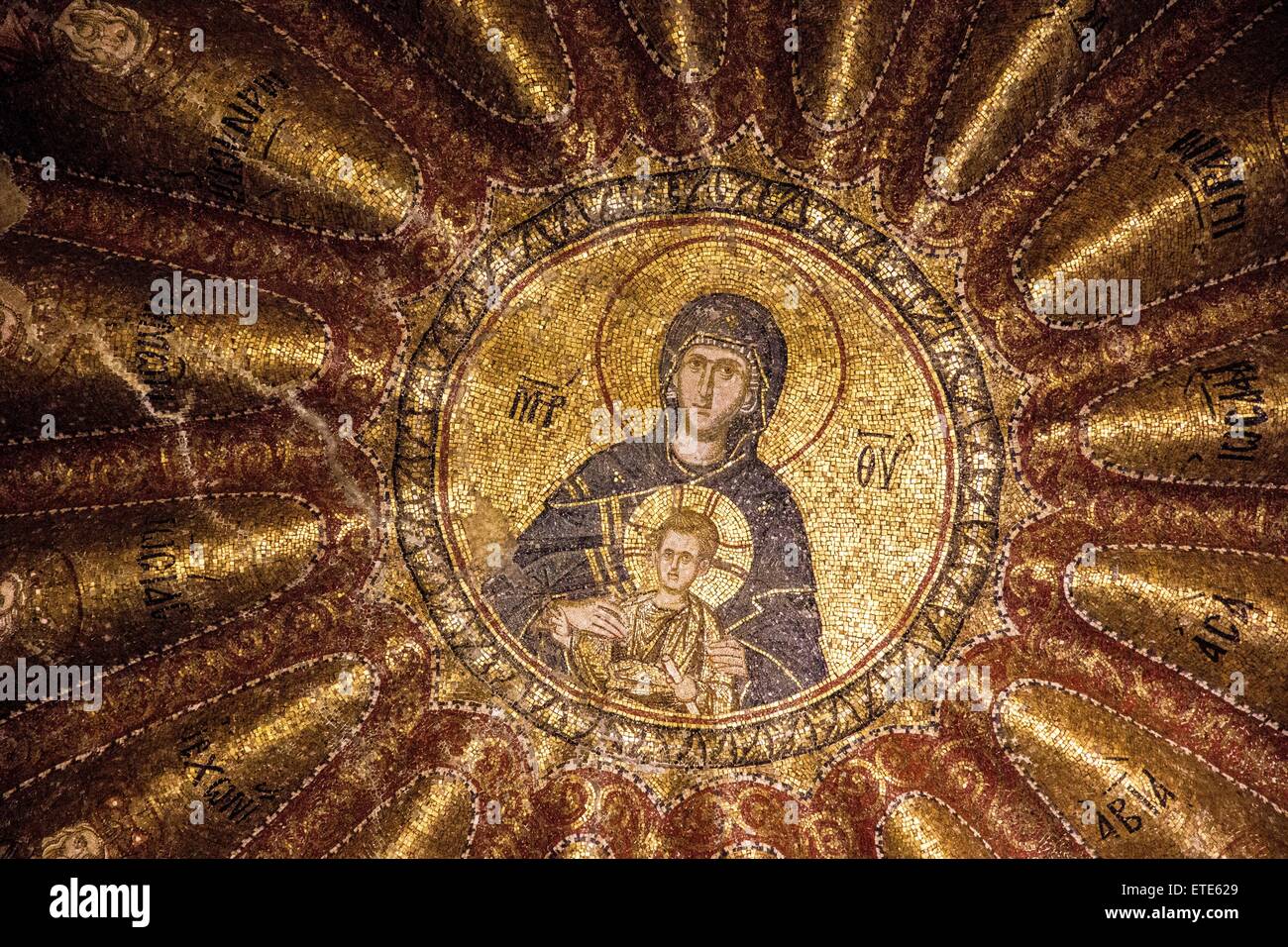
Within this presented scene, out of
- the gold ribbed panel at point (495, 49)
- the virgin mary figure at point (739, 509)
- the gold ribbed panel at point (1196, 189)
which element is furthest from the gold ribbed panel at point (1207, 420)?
the gold ribbed panel at point (495, 49)

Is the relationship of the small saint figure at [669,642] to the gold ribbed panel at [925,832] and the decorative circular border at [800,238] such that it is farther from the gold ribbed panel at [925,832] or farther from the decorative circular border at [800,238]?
the gold ribbed panel at [925,832]

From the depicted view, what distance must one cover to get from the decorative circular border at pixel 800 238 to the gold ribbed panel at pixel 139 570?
3.81 ft

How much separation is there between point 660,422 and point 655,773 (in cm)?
320

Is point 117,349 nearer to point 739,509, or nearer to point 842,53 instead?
point 739,509

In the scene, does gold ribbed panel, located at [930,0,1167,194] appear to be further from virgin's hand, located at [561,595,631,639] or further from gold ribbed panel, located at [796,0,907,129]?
virgin's hand, located at [561,595,631,639]

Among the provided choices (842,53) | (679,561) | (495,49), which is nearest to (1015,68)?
(842,53)

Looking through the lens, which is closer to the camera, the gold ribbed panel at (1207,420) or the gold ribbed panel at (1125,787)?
the gold ribbed panel at (1125,787)

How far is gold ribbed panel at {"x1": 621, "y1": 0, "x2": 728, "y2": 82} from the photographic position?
1012 cm

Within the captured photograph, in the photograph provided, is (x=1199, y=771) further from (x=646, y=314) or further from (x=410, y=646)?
(x=410, y=646)

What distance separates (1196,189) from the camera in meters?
9.58

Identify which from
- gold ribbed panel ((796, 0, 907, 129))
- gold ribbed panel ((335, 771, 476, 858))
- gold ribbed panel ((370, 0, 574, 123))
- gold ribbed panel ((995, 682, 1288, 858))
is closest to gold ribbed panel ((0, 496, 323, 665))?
gold ribbed panel ((335, 771, 476, 858))

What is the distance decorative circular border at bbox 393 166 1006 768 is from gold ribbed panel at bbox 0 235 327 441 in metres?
1.29

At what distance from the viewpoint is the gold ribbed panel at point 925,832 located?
9.99 m

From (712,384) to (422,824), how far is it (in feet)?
15.4
